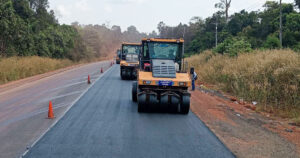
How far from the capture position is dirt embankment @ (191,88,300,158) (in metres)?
8.28

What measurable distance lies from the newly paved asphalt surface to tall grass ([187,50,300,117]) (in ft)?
14.4

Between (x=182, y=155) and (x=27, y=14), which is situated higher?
(x=27, y=14)

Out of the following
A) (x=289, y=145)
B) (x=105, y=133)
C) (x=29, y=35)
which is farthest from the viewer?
(x=29, y=35)

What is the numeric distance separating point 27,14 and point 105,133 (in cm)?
3539

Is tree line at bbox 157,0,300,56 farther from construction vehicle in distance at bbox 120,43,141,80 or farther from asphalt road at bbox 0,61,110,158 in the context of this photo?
asphalt road at bbox 0,61,110,158

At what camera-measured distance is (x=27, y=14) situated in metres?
40.8

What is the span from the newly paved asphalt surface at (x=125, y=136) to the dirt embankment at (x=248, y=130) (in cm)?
45

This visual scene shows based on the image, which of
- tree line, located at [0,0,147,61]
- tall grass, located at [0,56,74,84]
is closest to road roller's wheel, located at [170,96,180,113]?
tall grass, located at [0,56,74,84]

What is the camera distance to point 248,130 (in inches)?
414

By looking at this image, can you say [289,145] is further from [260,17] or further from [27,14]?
[260,17]

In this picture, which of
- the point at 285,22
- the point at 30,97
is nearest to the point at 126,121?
the point at 30,97

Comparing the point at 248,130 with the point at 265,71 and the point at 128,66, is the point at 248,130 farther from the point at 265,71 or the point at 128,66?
the point at 128,66

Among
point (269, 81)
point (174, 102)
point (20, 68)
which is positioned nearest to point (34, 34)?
point (20, 68)

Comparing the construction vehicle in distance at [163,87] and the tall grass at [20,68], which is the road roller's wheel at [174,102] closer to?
the construction vehicle in distance at [163,87]
